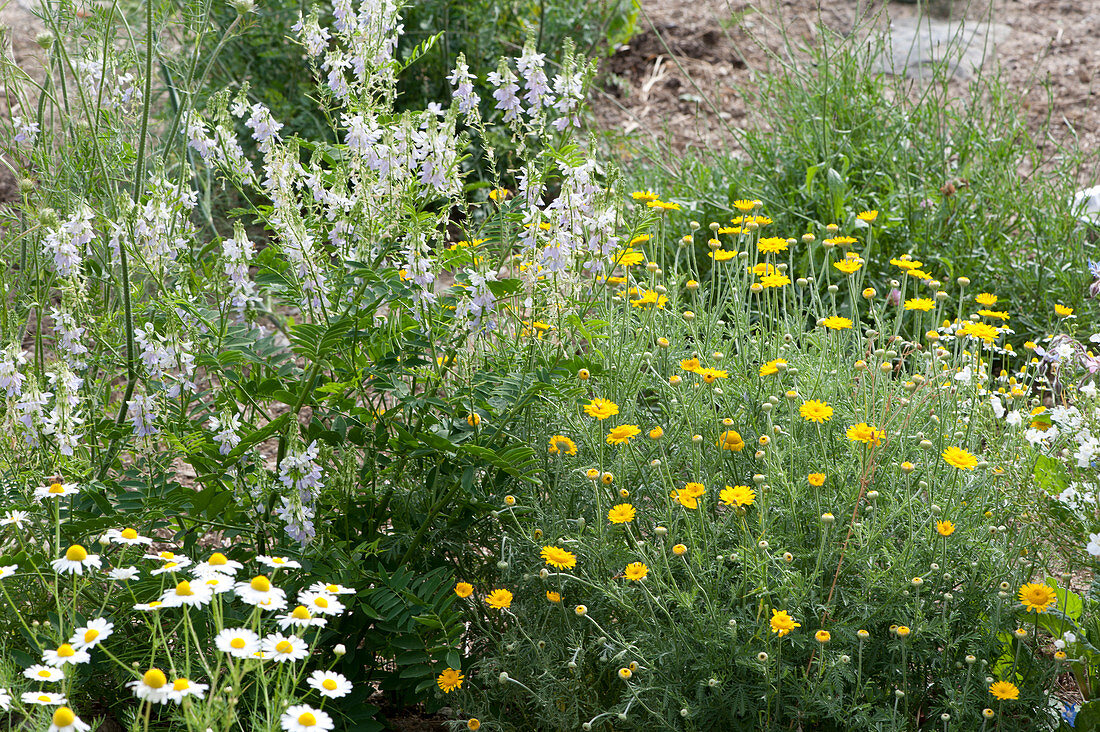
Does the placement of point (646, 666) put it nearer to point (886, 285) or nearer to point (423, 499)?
point (423, 499)

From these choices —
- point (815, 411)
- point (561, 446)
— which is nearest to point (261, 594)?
point (561, 446)

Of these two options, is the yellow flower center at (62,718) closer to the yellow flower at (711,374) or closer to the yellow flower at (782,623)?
the yellow flower at (782,623)

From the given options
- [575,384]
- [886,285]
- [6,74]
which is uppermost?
[6,74]

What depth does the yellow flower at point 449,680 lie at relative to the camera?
2.01 meters

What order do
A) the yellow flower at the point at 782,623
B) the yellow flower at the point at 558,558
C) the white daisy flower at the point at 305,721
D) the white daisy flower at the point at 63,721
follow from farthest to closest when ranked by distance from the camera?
the yellow flower at the point at 558,558 < the yellow flower at the point at 782,623 < the white daisy flower at the point at 305,721 < the white daisy flower at the point at 63,721

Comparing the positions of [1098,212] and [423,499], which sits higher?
[1098,212]

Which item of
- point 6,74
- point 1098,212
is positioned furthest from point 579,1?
point 6,74

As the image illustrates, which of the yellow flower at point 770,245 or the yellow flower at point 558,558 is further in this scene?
the yellow flower at point 770,245

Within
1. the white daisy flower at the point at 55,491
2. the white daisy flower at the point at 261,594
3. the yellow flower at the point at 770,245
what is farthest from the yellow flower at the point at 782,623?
the white daisy flower at the point at 55,491

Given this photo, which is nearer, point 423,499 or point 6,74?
point 423,499

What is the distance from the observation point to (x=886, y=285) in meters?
3.96

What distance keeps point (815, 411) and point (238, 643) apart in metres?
1.30

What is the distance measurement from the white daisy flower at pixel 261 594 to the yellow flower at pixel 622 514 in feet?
2.31

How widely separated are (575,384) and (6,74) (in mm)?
1606
